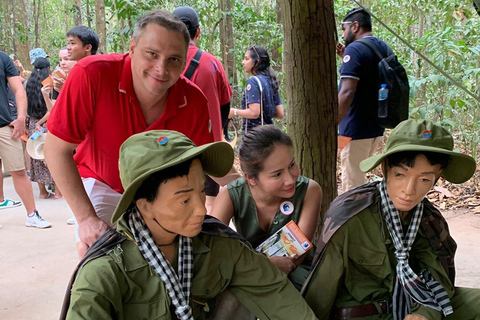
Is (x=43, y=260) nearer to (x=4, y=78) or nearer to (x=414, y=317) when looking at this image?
(x=4, y=78)

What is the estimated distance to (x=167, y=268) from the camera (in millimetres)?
1697

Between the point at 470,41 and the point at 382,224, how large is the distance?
4984 millimetres

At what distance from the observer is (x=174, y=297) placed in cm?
167

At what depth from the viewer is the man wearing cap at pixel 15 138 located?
16.2 ft

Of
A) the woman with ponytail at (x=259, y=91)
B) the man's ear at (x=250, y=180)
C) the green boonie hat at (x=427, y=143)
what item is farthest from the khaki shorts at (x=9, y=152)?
the green boonie hat at (x=427, y=143)

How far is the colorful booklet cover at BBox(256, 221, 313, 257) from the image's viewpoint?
2266 millimetres

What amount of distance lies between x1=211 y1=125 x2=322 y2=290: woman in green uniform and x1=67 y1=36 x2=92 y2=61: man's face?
2.57 meters

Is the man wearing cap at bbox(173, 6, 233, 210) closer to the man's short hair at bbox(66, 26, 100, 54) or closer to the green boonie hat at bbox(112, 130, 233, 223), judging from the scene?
the man's short hair at bbox(66, 26, 100, 54)

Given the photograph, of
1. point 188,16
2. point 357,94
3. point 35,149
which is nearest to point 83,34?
point 188,16

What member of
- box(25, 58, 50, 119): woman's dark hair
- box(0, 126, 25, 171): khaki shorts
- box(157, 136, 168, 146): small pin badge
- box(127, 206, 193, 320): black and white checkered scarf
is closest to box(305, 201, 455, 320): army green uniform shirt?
box(127, 206, 193, 320): black and white checkered scarf

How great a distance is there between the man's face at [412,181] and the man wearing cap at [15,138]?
4131 mm

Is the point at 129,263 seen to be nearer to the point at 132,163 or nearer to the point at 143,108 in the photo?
the point at 132,163

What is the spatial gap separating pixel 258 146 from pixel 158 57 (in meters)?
0.64

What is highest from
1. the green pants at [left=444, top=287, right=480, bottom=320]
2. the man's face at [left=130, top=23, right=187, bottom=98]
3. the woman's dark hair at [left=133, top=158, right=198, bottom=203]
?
the man's face at [left=130, top=23, right=187, bottom=98]
